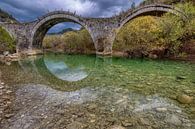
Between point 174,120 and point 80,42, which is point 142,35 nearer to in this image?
point 80,42

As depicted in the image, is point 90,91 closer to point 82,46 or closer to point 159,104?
point 159,104

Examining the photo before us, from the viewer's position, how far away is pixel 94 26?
28406 mm

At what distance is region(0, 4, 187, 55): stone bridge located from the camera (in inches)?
993

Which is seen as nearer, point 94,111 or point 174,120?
point 174,120

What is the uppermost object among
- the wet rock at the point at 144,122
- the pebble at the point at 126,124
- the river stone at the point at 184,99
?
the river stone at the point at 184,99

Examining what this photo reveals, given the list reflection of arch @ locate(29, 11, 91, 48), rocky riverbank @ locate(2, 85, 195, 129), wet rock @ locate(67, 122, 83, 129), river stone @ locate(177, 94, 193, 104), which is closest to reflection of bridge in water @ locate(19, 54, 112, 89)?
rocky riverbank @ locate(2, 85, 195, 129)

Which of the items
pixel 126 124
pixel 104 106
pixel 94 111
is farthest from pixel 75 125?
pixel 104 106

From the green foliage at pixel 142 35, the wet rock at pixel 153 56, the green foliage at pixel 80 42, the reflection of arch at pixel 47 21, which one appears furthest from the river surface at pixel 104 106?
the green foliage at pixel 80 42

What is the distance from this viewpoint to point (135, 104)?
6.40 meters

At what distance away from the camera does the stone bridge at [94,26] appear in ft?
82.7

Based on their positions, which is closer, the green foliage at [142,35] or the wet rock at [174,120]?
the wet rock at [174,120]

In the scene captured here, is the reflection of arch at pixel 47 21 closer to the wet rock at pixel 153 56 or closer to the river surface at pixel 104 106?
the wet rock at pixel 153 56

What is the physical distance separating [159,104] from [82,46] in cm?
3004

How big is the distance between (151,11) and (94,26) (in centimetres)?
790
